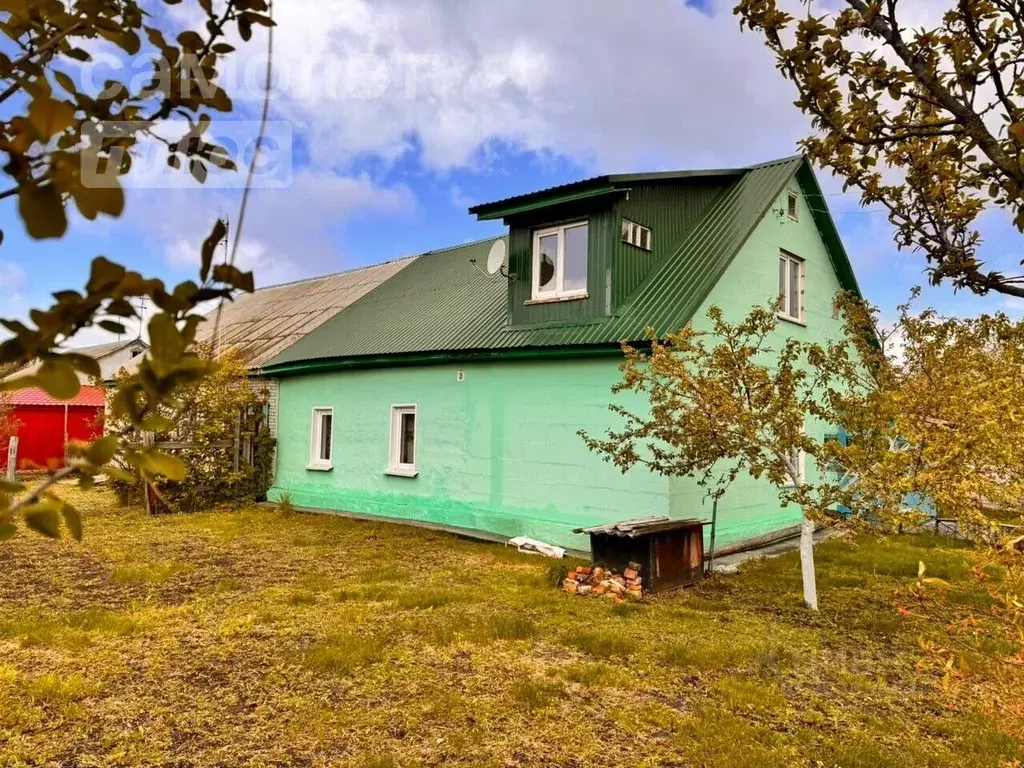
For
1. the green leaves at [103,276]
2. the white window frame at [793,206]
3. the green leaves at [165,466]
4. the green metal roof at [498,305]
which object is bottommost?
the green leaves at [165,466]

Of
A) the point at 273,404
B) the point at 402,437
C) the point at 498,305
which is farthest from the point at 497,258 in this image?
the point at 273,404

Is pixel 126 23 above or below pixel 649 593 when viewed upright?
above

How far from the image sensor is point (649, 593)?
7.80 m

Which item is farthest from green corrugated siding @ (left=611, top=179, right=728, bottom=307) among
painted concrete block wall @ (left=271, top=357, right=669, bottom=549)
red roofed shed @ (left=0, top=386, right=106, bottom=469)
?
red roofed shed @ (left=0, top=386, right=106, bottom=469)

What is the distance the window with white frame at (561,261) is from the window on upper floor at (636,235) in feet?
1.99

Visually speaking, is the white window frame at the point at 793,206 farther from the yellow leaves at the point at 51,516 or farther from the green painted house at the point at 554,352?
the yellow leaves at the point at 51,516

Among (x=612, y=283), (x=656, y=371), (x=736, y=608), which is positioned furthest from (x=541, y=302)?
(x=736, y=608)

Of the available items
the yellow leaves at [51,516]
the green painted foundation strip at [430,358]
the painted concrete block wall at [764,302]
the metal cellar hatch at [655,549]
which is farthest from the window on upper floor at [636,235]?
the yellow leaves at [51,516]

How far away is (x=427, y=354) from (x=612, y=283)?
393 cm

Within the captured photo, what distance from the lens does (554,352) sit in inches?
409

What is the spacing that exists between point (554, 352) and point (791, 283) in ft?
19.2

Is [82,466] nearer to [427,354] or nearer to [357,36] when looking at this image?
[357,36]

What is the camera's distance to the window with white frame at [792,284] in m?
12.8

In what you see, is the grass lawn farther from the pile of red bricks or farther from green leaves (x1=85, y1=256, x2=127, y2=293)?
green leaves (x1=85, y1=256, x2=127, y2=293)
